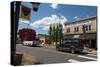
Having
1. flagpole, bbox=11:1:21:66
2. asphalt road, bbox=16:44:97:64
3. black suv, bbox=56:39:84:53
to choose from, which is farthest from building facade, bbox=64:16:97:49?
flagpole, bbox=11:1:21:66

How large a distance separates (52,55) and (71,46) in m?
0.33

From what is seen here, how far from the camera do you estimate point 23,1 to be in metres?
3.23

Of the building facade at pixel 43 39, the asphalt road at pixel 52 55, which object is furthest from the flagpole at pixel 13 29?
the building facade at pixel 43 39

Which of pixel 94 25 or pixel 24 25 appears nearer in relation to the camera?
pixel 24 25

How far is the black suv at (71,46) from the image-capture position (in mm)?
3494

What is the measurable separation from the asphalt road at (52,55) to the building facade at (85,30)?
0.20 metres

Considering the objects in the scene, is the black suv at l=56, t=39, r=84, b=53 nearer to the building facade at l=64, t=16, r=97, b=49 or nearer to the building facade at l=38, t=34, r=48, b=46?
the building facade at l=64, t=16, r=97, b=49

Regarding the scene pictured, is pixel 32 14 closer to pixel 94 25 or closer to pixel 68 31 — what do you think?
pixel 68 31

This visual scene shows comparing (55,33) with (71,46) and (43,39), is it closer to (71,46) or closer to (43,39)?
(43,39)

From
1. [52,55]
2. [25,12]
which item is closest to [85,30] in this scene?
[52,55]

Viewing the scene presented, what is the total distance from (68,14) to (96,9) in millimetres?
475

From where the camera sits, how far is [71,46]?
11.7 ft

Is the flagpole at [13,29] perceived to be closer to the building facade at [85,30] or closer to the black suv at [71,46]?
the black suv at [71,46]
